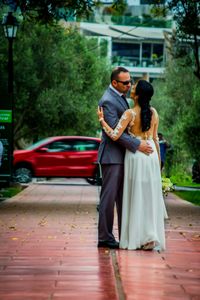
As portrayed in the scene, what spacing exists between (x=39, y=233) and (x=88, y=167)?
2241cm

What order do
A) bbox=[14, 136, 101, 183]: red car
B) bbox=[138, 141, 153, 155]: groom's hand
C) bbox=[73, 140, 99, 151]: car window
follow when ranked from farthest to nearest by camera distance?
bbox=[73, 140, 99, 151]: car window, bbox=[14, 136, 101, 183]: red car, bbox=[138, 141, 153, 155]: groom's hand

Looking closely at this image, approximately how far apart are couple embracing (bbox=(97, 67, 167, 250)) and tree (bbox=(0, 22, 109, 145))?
3209 cm

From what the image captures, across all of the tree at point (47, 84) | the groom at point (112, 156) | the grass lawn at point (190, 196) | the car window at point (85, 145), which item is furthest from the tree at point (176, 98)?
the groom at point (112, 156)

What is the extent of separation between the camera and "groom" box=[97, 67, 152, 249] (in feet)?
35.7

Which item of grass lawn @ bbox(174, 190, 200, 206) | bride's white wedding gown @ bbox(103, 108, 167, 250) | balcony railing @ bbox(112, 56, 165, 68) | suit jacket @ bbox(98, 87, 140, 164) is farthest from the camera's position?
balcony railing @ bbox(112, 56, 165, 68)

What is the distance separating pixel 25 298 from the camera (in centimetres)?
721

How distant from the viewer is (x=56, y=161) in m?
35.5

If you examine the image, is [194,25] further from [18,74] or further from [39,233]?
[18,74]

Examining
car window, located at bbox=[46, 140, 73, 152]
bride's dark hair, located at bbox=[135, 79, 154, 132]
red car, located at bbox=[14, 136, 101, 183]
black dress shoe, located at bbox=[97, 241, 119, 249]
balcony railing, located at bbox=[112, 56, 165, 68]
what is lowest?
balcony railing, located at bbox=[112, 56, 165, 68]

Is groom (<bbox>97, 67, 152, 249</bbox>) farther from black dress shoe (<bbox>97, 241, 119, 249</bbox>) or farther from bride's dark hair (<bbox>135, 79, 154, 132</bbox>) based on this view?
bride's dark hair (<bbox>135, 79, 154, 132</bbox>)

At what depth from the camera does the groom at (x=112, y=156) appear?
10.9 m

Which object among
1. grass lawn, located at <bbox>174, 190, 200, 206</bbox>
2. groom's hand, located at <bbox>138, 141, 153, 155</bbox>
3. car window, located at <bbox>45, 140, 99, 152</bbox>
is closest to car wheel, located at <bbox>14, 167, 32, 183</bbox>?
car window, located at <bbox>45, 140, 99, 152</bbox>

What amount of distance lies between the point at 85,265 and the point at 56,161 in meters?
26.3

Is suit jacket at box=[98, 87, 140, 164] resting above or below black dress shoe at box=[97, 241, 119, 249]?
above
